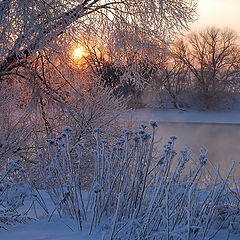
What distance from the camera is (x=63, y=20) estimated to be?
596cm

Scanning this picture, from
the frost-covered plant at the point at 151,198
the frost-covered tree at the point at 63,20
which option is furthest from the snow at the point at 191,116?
the frost-covered plant at the point at 151,198

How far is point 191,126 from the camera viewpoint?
3098 cm

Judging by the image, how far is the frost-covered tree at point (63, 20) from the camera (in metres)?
5.64

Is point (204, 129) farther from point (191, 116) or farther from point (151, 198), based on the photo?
point (151, 198)

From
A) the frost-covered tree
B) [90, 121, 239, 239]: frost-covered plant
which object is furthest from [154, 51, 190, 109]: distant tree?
[90, 121, 239, 239]: frost-covered plant

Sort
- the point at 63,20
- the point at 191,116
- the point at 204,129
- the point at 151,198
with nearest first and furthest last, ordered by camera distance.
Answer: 1. the point at 151,198
2. the point at 63,20
3. the point at 204,129
4. the point at 191,116

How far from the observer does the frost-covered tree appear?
5637 mm

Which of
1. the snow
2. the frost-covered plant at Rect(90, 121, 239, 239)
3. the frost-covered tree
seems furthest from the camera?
the snow

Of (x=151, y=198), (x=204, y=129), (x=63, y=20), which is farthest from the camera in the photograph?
(x=204, y=129)

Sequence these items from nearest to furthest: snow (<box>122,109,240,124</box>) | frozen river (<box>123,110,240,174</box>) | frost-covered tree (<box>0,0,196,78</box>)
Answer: frost-covered tree (<box>0,0,196,78</box>) → frozen river (<box>123,110,240,174</box>) → snow (<box>122,109,240,124</box>)

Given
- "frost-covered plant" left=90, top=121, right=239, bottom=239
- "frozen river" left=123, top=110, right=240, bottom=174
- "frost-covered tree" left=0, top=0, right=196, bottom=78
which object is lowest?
"frozen river" left=123, top=110, right=240, bottom=174

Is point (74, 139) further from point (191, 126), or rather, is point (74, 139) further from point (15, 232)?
point (191, 126)

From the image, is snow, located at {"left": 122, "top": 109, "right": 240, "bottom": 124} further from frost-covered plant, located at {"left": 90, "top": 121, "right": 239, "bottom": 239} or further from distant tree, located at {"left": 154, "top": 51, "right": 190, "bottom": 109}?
frost-covered plant, located at {"left": 90, "top": 121, "right": 239, "bottom": 239}

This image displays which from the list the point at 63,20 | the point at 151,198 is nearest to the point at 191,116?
the point at 63,20
